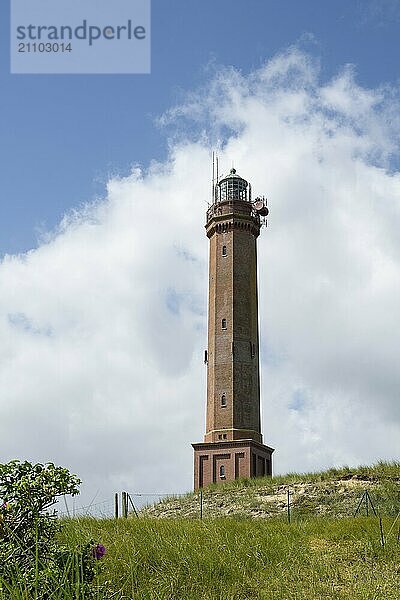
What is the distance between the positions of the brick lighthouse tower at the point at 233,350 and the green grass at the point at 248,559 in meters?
22.6

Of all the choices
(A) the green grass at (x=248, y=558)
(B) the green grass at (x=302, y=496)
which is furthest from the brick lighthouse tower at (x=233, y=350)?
(A) the green grass at (x=248, y=558)

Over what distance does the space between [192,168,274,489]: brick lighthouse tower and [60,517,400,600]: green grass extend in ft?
74.3

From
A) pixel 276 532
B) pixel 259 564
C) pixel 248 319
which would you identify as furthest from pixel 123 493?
pixel 248 319

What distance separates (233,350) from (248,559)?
27441mm

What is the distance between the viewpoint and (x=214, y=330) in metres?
42.0

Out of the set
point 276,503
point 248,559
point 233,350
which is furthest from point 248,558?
point 233,350

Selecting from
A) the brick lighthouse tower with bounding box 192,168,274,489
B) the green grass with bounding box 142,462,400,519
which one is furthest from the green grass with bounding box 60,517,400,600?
the brick lighthouse tower with bounding box 192,168,274,489

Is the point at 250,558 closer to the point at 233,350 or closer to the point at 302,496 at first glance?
the point at 302,496

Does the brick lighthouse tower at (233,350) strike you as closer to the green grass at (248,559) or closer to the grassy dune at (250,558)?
the grassy dune at (250,558)

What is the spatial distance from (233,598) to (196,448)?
92.3ft

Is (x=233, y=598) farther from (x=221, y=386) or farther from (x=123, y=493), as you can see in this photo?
(x=221, y=386)

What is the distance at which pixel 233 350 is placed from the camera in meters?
41.0

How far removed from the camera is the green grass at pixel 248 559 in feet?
39.6

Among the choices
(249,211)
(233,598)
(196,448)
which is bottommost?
(233,598)
